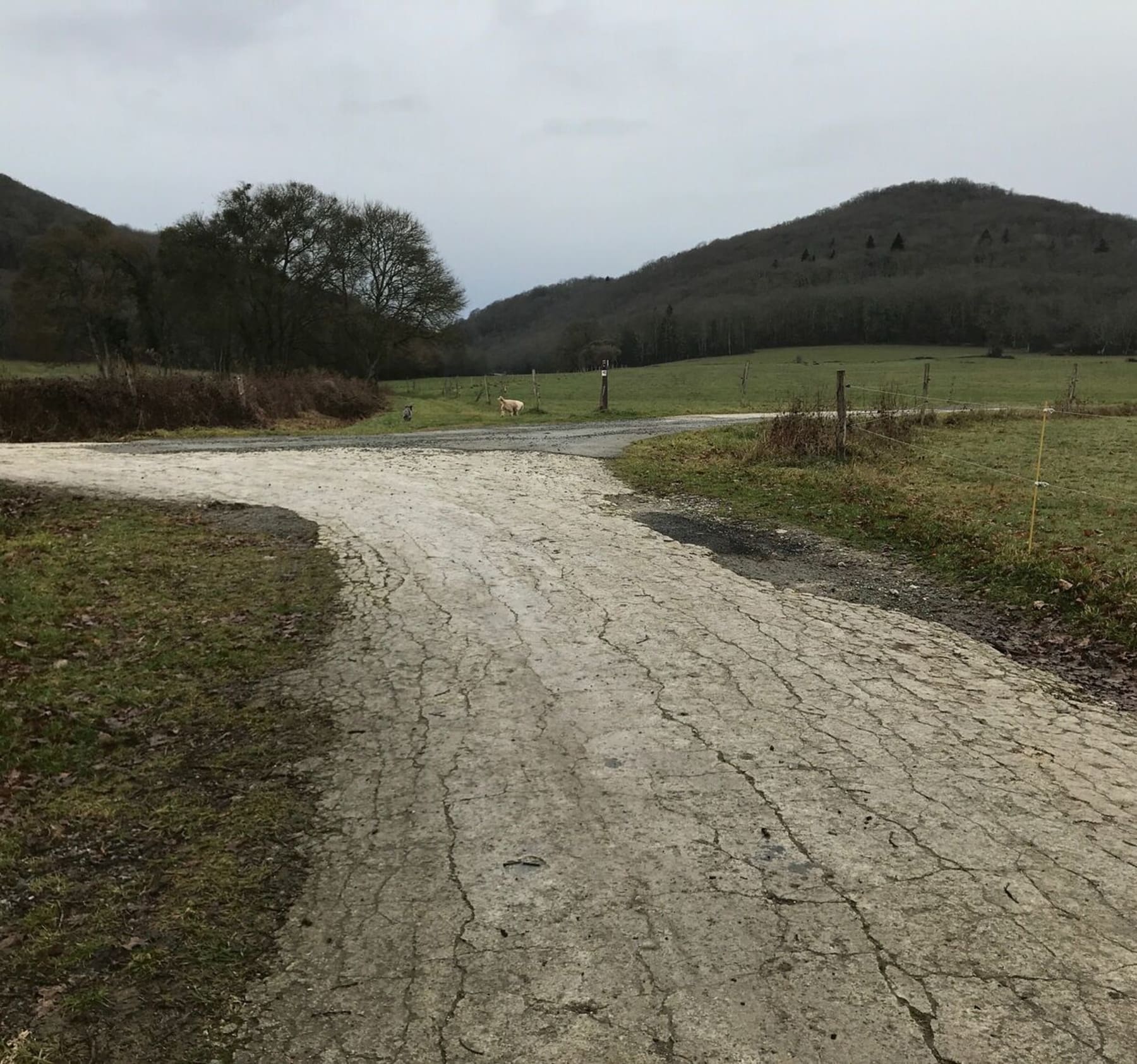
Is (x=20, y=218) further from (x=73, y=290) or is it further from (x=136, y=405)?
(x=136, y=405)

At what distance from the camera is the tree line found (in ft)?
124

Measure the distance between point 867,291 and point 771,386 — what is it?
57.4m

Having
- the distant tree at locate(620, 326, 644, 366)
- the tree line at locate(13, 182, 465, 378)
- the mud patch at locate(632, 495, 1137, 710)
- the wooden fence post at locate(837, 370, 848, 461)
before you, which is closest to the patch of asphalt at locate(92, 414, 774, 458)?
the wooden fence post at locate(837, 370, 848, 461)

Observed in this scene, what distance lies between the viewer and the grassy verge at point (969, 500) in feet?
23.7

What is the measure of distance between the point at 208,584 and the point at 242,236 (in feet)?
124

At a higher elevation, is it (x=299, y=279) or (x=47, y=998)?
(x=299, y=279)

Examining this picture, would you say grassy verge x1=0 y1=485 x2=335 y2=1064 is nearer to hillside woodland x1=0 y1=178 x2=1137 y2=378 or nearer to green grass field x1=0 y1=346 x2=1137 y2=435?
green grass field x1=0 y1=346 x2=1137 y2=435

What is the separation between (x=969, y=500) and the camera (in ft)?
36.4

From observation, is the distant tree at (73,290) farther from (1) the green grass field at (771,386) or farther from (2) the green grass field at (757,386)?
(1) the green grass field at (771,386)

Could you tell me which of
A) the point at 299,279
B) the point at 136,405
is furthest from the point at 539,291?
the point at 136,405

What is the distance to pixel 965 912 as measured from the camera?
3.02 meters

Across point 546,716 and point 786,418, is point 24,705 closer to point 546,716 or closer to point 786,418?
point 546,716

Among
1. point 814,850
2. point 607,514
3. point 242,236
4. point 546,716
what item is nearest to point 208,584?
point 546,716

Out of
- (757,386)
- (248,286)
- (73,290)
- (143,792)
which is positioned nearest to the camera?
(143,792)
